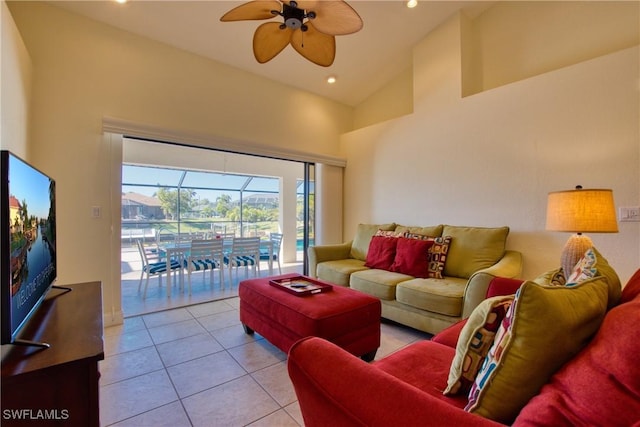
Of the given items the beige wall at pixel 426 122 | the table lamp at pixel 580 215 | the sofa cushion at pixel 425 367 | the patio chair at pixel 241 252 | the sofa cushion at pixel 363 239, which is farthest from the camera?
the patio chair at pixel 241 252

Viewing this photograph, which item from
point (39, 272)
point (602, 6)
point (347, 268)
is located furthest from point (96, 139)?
point (602, 6)

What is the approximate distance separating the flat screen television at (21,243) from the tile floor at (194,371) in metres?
0.84

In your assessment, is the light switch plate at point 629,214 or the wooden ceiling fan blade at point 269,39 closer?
the wooden ceiling fan blade at point 269,39

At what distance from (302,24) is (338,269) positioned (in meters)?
2.36

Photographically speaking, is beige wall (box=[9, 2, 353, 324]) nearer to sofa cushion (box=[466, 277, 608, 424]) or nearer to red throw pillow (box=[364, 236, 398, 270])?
red throw pillow (box=[364, 236, 398, 270])

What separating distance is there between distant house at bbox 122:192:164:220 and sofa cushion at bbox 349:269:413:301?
5021 millimetres

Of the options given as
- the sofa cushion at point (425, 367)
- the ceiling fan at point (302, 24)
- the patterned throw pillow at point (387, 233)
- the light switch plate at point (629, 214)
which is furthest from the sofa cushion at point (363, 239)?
the sofa cushion at point (425, 367)

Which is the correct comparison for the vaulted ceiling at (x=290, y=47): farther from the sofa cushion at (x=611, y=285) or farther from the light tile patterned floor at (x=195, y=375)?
the sofa cushion at (x=611, y=285)

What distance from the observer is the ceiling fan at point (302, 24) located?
1878mm

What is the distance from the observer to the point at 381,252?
3400 mm

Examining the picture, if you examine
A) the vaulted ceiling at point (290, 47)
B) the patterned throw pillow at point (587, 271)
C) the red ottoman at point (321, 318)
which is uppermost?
the vaulted ceiling at point (290, 47)

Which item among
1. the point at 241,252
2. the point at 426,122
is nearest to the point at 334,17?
the point at 426,122

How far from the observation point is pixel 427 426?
680 mm

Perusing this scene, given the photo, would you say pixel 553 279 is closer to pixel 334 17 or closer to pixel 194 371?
pixel 334 17
